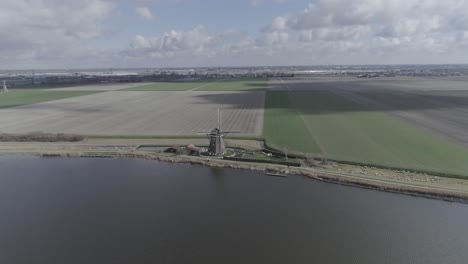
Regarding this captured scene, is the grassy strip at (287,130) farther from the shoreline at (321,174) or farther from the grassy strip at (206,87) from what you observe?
the grassy strip at (206,87)

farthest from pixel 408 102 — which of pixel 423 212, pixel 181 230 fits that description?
pixel 181 230

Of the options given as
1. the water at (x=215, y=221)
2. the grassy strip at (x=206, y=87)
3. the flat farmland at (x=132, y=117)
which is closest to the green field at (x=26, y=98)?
the flat farmland at (x=132, y=117)

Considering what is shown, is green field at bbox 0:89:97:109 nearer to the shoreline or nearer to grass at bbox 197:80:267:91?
grass at bbox 197:80:267:91

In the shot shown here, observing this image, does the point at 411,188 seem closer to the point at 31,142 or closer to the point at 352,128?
the point at 352,128

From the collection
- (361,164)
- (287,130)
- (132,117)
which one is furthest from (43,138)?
(361,164)

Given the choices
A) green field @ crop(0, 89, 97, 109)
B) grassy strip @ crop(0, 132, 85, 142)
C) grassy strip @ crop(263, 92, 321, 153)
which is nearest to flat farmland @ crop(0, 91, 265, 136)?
grassy strip @ crop(263, 92, 321, 153)
